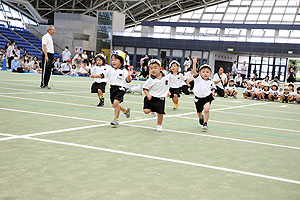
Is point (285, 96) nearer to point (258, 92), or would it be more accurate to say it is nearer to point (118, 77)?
point (258, 92)

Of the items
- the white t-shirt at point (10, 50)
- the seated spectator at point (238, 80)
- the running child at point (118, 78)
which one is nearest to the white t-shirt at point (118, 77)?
the running child at point (118, 78)

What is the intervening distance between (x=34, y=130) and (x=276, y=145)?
12.5 ft

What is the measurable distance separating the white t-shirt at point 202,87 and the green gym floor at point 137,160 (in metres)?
0.69

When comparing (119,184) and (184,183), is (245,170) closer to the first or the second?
(184,183)

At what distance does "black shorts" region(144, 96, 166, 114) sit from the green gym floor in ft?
1.33

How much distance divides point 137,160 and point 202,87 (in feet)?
12.1

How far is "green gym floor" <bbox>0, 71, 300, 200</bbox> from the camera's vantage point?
3293 mm

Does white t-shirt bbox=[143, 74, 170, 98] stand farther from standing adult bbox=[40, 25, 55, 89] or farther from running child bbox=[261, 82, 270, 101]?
running child bbox=[261, 82, 270, 101]

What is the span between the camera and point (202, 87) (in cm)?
772

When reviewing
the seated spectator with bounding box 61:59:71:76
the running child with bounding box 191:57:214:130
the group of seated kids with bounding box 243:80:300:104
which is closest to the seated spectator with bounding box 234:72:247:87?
the group of seated kids with bounding box 243:80:300:104

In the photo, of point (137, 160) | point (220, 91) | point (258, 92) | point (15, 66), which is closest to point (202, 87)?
point (137, 160)

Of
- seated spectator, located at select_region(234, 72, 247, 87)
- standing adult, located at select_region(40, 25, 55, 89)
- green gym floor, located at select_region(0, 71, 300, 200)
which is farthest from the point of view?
seated spectator, located at select_region(234, 72, 247, 87)

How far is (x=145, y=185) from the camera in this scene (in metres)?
3.45

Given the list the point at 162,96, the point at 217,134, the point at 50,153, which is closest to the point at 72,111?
the point at 162,96
